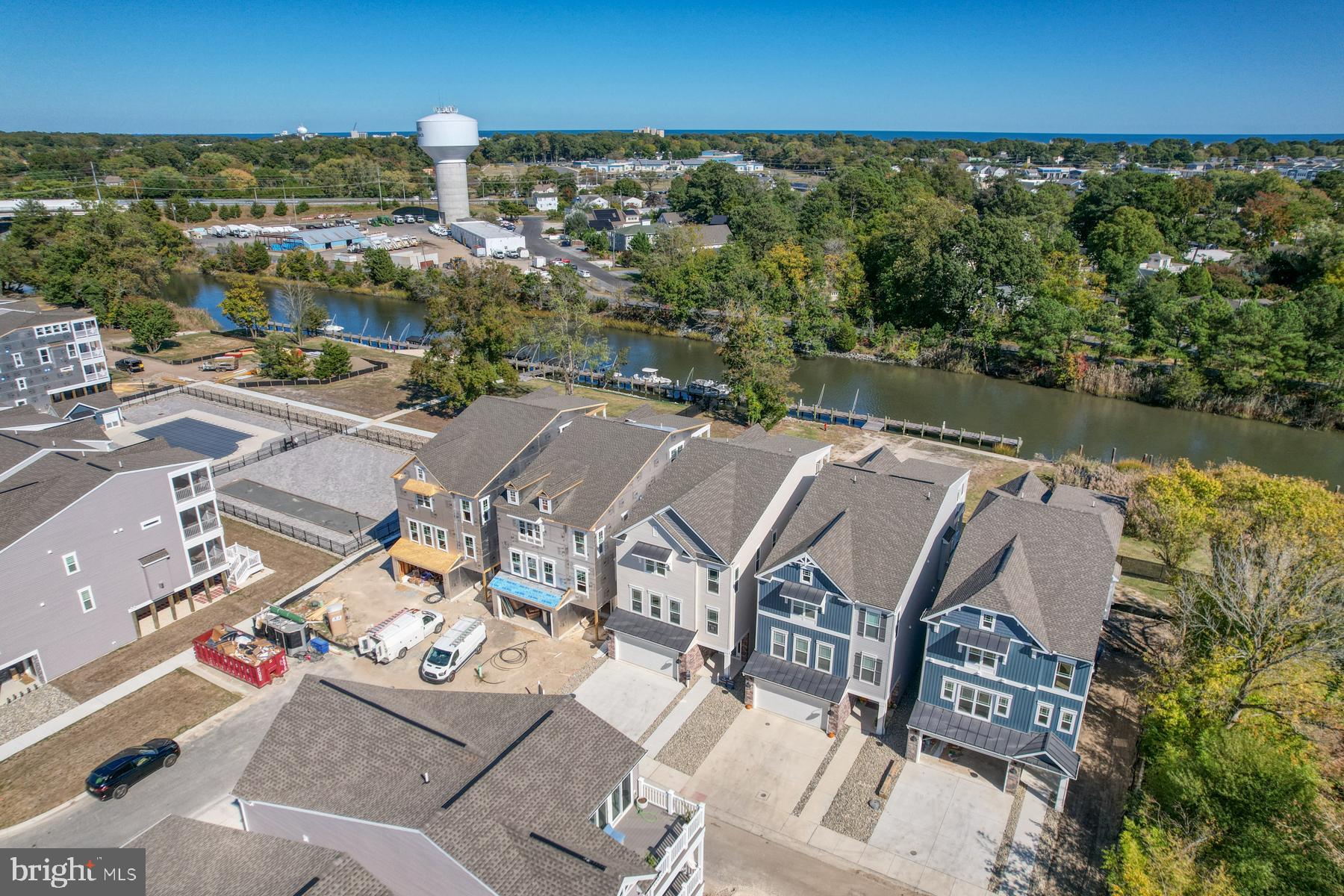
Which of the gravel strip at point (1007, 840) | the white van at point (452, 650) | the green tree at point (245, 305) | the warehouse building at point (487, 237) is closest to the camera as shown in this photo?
the gravel strip at point (1007, 840)

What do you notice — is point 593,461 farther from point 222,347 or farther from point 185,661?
point 222,347

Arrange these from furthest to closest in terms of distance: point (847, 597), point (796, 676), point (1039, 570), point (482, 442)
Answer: point (482, 442) → point (796, 676) → point (847, 597) → point (1039, 570)

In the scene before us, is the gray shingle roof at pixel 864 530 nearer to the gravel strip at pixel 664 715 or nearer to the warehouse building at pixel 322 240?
the gravel strip at pixel 664 715

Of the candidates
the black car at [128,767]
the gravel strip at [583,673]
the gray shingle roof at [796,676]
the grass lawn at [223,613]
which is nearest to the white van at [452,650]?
the gravel strip at [583,673]

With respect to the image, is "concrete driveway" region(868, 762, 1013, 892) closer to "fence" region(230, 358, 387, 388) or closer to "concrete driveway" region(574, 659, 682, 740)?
"concrete driveway" region(574, 659, 682, 740)

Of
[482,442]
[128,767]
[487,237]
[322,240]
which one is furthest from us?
[322,240]

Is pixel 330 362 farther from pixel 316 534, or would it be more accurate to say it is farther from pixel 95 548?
pixel 95 548

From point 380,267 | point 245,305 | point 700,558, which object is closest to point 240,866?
point 700,558
